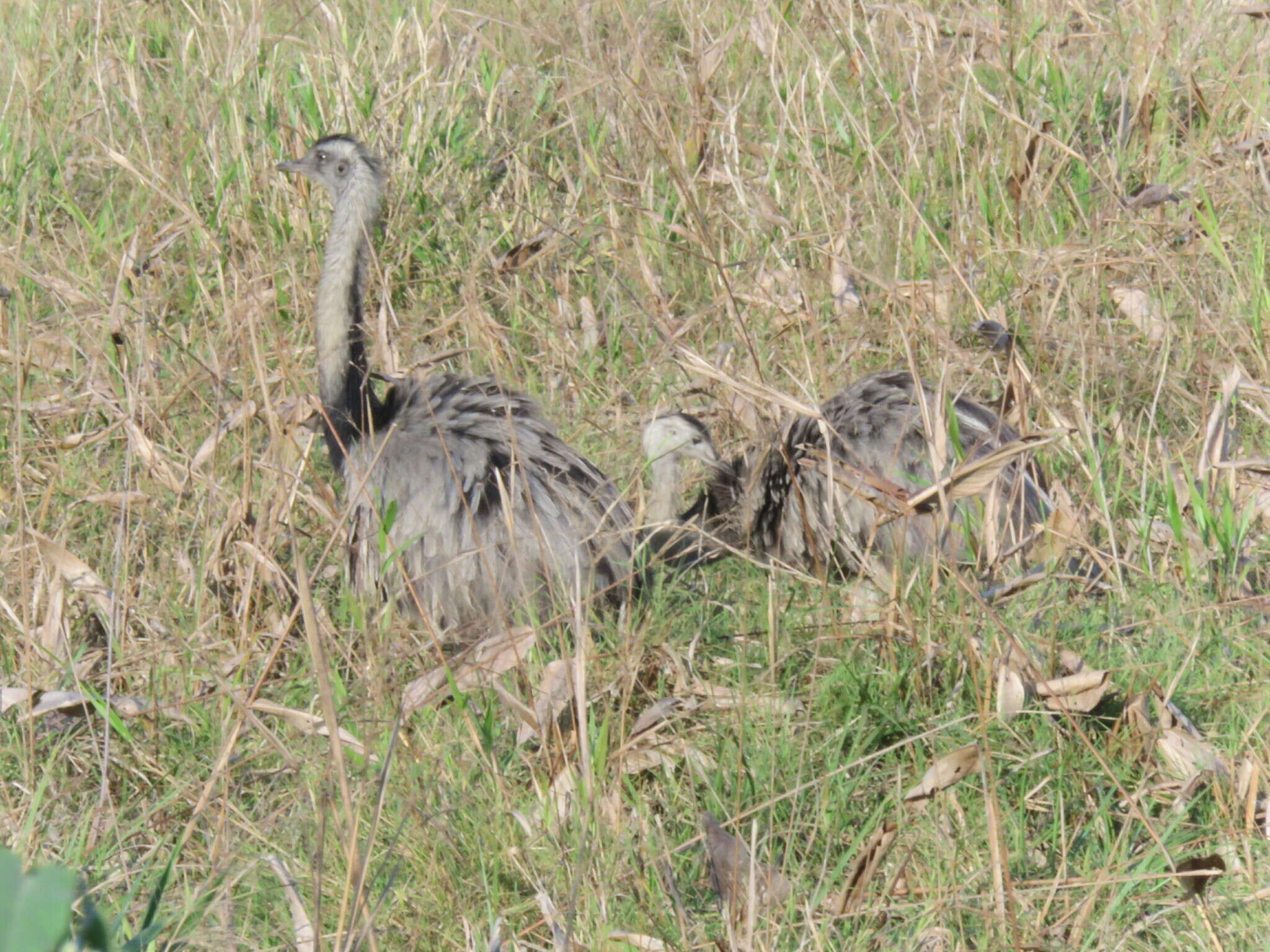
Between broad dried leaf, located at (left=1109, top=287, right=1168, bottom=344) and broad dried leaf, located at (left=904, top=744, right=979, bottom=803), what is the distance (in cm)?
227

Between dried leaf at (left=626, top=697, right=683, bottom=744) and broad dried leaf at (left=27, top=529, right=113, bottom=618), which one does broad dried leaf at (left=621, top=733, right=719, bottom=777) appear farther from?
broad dried leaf at (left=27, top=529, right=113, bottom=618)

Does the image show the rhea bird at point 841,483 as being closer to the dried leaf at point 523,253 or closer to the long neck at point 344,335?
the long neck at point 344,335

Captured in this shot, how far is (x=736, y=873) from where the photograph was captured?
2.57 meters

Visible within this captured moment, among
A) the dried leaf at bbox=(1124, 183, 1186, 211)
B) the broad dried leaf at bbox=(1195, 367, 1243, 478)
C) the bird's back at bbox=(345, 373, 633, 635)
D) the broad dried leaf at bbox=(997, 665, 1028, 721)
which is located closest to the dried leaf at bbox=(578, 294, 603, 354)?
the bird's back at bbox=(345, 373, 633, 635)

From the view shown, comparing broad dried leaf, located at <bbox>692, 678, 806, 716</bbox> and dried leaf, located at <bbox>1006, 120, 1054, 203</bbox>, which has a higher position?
dried leaf, located at <bbox>1006, 120, 1054, 203</bbox>

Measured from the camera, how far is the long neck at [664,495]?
479cm

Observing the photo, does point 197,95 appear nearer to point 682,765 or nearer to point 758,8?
point 758,8

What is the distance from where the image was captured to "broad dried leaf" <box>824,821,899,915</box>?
2.69 metres

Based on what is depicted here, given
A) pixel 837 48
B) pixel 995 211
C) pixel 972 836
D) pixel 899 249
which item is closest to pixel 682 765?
pixel 972 836

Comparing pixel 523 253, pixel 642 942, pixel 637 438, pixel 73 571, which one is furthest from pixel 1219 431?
pixel 73 571

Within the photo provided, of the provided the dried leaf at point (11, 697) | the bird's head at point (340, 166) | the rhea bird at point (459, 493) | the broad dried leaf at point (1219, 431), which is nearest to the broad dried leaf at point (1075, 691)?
the broad dried leaf at point (1219, 431)

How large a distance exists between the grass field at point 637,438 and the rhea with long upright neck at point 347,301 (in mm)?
180

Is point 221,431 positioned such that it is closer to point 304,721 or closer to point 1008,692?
point 304,721

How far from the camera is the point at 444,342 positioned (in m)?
5.41
